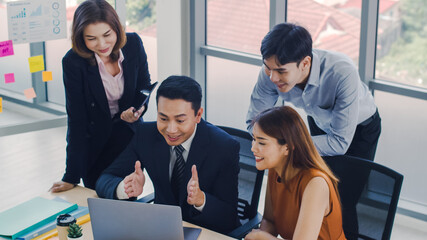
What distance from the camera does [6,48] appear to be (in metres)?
4.04

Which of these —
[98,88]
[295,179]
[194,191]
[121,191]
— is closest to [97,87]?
[98,88]

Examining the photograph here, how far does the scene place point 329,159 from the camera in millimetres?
2332

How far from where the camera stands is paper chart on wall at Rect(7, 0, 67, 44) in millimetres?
4023

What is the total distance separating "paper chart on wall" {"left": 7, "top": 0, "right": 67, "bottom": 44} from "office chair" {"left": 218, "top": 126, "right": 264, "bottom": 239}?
83.7 inches

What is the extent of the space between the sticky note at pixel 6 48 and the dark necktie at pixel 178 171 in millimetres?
2136

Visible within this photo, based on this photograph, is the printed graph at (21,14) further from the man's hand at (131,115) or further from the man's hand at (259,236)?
the man's hand at (259,236)

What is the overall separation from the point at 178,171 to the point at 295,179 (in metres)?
0.55

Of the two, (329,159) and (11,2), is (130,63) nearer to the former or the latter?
(329,159)

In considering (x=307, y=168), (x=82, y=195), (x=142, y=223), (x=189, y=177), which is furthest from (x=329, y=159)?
(x=82, y=195)

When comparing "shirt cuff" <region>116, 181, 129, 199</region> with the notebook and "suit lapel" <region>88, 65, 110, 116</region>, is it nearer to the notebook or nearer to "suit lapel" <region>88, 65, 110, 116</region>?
the notebook

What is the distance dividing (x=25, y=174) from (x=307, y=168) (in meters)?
3.12

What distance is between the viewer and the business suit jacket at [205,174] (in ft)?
7.72

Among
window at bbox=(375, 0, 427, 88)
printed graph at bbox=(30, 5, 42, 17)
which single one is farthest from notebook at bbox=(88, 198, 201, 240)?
printed graph at bbox=(30, 5, 42, 17)

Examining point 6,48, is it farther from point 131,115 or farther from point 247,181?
point 247,181
